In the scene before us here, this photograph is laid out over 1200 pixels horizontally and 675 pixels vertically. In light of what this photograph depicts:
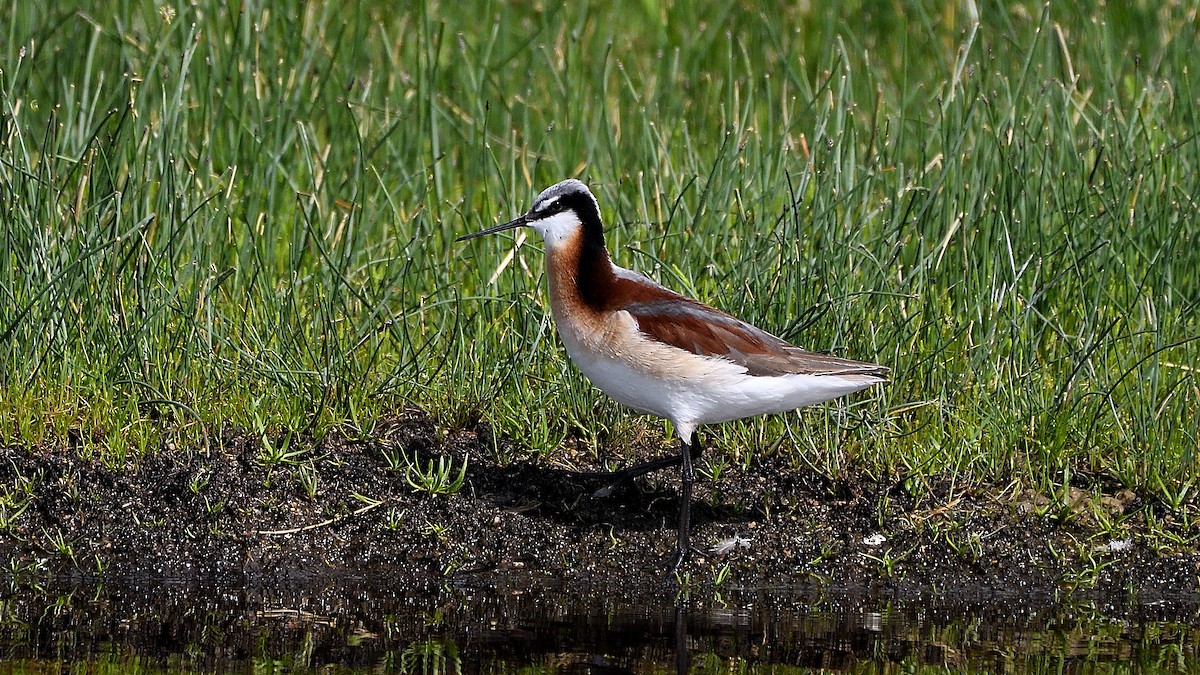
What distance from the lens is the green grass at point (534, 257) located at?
573 centimetres

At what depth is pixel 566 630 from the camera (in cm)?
470

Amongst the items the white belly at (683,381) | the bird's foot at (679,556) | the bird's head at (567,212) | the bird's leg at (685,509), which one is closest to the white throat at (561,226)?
the bird's head at (567,212)

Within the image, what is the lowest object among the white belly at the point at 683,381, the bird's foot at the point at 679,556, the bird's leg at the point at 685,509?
the bird's foot at the point at 679,556

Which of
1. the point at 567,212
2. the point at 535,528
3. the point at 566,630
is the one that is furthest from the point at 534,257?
the point at 566,630

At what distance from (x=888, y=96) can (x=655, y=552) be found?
4.17 meters

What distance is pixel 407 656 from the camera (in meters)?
4.36

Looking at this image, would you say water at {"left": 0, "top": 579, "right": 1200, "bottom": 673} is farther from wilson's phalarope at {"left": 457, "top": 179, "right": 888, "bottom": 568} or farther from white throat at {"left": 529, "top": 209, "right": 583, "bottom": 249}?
white throat at {"left": 529, "top": 209, "right": 583, "bottom": 249}

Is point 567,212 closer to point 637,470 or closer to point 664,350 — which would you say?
point 664,350

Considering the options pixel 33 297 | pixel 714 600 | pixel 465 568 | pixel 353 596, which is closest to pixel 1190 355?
pixel 714 600

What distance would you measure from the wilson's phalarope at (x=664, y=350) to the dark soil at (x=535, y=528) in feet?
1.02

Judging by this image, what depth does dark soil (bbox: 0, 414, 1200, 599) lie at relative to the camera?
5.28 metres

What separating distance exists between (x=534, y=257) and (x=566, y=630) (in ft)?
8.28

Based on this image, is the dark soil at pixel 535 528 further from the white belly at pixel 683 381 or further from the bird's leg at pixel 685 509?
the white belly at pixel 683 381

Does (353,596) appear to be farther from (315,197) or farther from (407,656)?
(315,197)
